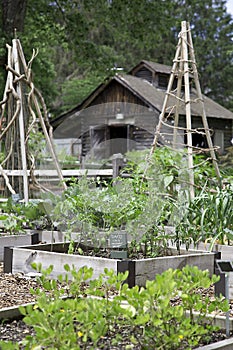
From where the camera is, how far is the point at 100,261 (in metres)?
4.66

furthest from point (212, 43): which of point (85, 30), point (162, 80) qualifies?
point (85, 30)

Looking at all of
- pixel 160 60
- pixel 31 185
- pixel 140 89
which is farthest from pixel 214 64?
pixel 31 185

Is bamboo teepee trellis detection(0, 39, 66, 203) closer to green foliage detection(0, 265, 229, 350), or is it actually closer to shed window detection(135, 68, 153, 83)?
green foliage detection(0, 265, 229, 350)

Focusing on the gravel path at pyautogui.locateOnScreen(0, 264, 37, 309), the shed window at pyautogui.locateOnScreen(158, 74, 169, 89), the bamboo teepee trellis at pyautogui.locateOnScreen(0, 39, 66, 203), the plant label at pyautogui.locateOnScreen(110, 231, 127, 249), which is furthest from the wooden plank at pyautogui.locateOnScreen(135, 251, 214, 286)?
the shed window at pyautogui.locateOnScreen(158, 74, 169, 89)

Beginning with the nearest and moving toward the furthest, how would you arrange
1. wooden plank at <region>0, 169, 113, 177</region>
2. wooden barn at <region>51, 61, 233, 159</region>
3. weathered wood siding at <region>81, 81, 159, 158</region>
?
wooden plank at <region>0, 169, 113, 177</region>
weathered wood siding at <region>81, 81, 159, 158</region>
wooden barn at <region>51, 61, 233, 159</region>

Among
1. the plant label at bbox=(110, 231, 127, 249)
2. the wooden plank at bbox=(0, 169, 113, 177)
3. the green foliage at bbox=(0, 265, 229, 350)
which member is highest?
the wooden plank at bbox=(0, 169, 113, 177)

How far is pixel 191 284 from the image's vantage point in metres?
3.11

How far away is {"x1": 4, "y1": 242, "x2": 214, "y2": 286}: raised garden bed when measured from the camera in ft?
14.8

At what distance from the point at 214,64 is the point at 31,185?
28.5 m

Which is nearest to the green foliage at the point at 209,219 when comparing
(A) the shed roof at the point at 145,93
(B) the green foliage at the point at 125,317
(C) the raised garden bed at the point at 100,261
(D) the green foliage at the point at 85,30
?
(C) the raised garden bed at the point at 100,261

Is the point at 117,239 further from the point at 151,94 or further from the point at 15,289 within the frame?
the point at 151,94

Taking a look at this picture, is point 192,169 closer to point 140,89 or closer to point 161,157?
point 161,157

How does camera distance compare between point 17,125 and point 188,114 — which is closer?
point 188,114

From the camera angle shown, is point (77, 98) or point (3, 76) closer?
point (3, 76)
